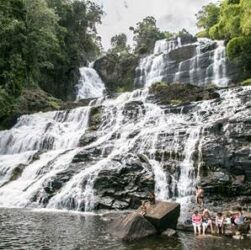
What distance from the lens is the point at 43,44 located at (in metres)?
41.8

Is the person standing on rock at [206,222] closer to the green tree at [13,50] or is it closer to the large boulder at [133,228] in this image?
the large boulder at [133,228]

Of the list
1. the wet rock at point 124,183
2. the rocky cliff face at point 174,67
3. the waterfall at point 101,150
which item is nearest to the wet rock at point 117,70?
the rocky cliff face at point 174,67

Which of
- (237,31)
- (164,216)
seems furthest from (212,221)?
(237,31)

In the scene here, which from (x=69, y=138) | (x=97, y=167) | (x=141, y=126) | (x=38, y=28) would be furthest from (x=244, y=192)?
(x=38, y=28)

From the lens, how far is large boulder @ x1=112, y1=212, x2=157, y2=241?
1755cm

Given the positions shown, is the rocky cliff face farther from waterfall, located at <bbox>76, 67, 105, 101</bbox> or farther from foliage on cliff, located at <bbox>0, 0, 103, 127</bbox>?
foliage on cliff, located at <bbox>0, 0, 103, 127</bbox>

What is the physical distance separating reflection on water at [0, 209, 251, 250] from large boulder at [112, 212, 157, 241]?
1.32 feet

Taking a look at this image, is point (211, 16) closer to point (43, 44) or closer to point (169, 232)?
point (43, 44)

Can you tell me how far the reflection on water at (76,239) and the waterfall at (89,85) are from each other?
39.3 metres

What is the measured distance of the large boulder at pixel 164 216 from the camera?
60.9 ft

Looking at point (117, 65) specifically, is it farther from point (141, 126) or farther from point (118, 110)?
point (141, 126)

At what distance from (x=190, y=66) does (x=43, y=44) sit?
18770mm

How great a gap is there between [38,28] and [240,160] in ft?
85.4

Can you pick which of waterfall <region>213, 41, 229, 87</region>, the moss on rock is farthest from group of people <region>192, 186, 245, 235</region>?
waterfall <region>213, 41, 229, 87</region>
